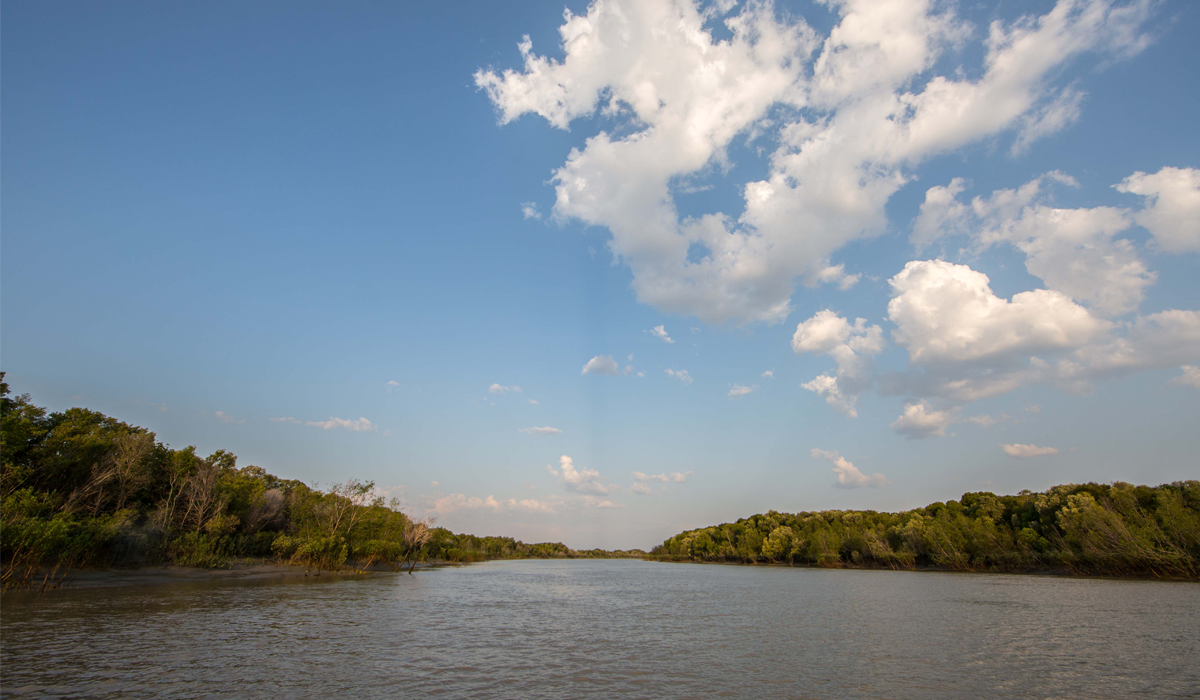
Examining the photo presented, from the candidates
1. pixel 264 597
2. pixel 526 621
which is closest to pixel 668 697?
pixel 526 621

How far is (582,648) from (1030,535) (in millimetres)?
82480

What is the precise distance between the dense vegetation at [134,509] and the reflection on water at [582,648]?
15.5 ft

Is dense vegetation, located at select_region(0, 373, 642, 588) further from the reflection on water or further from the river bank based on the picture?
the reflection on water

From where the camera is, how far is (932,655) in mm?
21094

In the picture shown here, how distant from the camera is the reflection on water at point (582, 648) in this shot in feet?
51.9

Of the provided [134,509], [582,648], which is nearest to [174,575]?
[134,509]

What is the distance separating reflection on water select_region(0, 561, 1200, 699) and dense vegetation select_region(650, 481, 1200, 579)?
27272 millimetres

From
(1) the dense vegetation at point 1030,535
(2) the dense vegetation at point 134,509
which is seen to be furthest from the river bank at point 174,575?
(1) the dense vegetation at point 1030,535

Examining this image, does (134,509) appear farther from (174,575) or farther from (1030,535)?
(1030,535)

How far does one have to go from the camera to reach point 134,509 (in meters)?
45.7

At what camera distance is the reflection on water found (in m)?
15.8

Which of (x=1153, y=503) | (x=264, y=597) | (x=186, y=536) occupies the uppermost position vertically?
(x=1153, y=503)

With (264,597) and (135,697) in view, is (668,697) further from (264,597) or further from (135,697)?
(264,597)

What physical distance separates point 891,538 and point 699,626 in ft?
296
